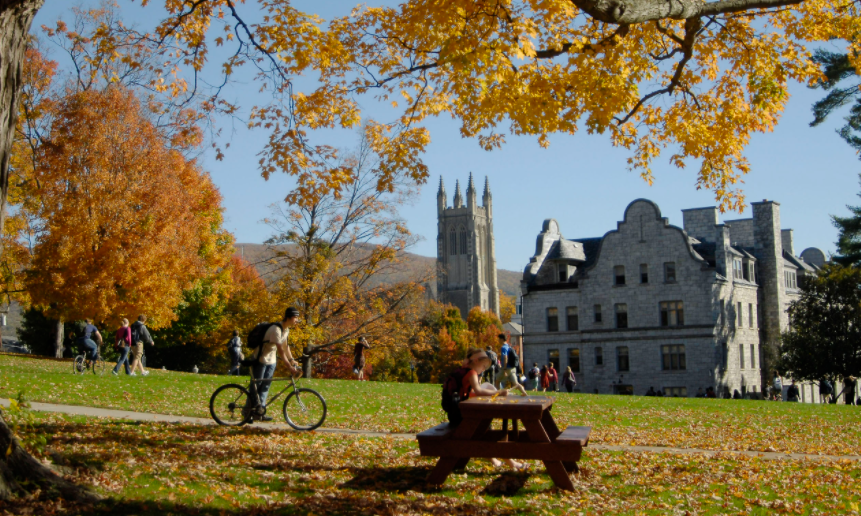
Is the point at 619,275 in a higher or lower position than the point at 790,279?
lower

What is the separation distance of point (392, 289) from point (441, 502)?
3355 cm

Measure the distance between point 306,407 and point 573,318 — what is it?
4975 cm

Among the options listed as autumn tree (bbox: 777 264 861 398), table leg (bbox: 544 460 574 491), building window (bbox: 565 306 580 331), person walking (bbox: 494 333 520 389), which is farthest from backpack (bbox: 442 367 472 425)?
building window (bbox: 565 306 580 331)

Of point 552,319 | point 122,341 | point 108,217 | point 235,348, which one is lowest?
point 235,348

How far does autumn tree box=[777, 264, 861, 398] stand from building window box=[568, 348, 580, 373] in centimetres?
1413

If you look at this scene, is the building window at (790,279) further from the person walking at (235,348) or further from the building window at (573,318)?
the person walking at (235,348)

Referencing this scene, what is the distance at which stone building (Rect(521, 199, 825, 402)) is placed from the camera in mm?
55062

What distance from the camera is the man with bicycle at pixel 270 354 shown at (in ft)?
37.0

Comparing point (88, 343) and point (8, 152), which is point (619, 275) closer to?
point (88, 343)

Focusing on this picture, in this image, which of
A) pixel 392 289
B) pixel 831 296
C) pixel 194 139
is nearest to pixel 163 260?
pixel 392 289

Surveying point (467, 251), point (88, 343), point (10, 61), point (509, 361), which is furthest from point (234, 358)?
point (467, 251)

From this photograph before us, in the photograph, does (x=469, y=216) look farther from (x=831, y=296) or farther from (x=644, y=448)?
(x=644, y=448)

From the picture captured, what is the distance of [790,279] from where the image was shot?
66.7m

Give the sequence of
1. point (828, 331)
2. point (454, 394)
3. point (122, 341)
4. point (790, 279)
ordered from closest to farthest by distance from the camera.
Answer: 1. point (454, 394)
2. point (122, 341)
3. point (828, 331)
4. point (790, 279)
